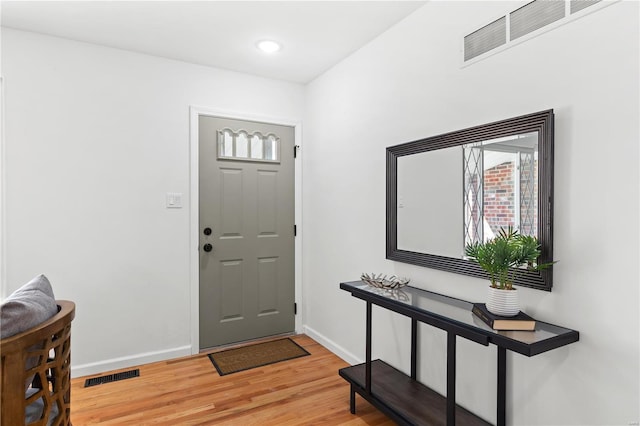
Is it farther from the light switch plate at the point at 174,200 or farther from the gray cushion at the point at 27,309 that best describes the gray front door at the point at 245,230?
the gray cushion at the point at 27,309

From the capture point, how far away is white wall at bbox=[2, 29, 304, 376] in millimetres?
2525

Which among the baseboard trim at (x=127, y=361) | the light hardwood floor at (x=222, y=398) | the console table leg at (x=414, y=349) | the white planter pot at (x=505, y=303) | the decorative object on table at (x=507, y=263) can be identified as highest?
the decorative object on table at (x=507, y=263)

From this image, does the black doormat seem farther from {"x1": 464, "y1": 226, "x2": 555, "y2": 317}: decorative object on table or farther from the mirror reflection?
{"x1": 464, "y1": 226, "x2": 555, "y2": 317}: decorative object on table

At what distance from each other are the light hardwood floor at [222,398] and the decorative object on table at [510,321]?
0.99 meters

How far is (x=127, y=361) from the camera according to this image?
2.82m

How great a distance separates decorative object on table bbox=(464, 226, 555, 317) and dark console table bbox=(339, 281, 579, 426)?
0.11 metres

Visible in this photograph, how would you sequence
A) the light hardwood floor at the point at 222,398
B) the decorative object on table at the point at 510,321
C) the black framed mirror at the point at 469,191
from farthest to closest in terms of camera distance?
1. the light hardwood floor at the point at 222,398
2. the black framed mirror at the point at 469,191
3. the decorative object on table at the point at 510,321

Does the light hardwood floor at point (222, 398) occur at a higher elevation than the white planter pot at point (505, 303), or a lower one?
lower

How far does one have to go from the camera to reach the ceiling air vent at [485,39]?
5.80ft

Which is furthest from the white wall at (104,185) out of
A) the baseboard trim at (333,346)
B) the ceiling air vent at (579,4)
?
the ceiling air vent at (579,4)

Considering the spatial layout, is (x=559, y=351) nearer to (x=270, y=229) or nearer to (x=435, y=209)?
(x=435, y=209)

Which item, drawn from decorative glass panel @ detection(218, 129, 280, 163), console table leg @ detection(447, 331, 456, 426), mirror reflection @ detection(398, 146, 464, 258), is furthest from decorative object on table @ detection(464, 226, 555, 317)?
decorative glass panel @ detection(218, 129, 280, 163)

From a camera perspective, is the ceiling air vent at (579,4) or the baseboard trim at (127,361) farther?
the baseboard trim at (127,361)

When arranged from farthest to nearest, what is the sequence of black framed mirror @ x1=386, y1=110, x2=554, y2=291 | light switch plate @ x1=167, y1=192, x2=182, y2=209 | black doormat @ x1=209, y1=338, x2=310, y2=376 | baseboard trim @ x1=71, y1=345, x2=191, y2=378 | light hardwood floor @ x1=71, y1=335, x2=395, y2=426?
light switch plate @ x1=167, y1=192, x2=182, y2=209 → black doormat @ x1=209, y1=338, x2=310, y2=376 → baseboard trim @ x1=71, y1=345, x2=191, y2=378 → light hardwood floor @ x1=71, y1=335, x2=395, y2=426 → black framed mirror @ x1=386, y1=110, x2=554, y2=291
